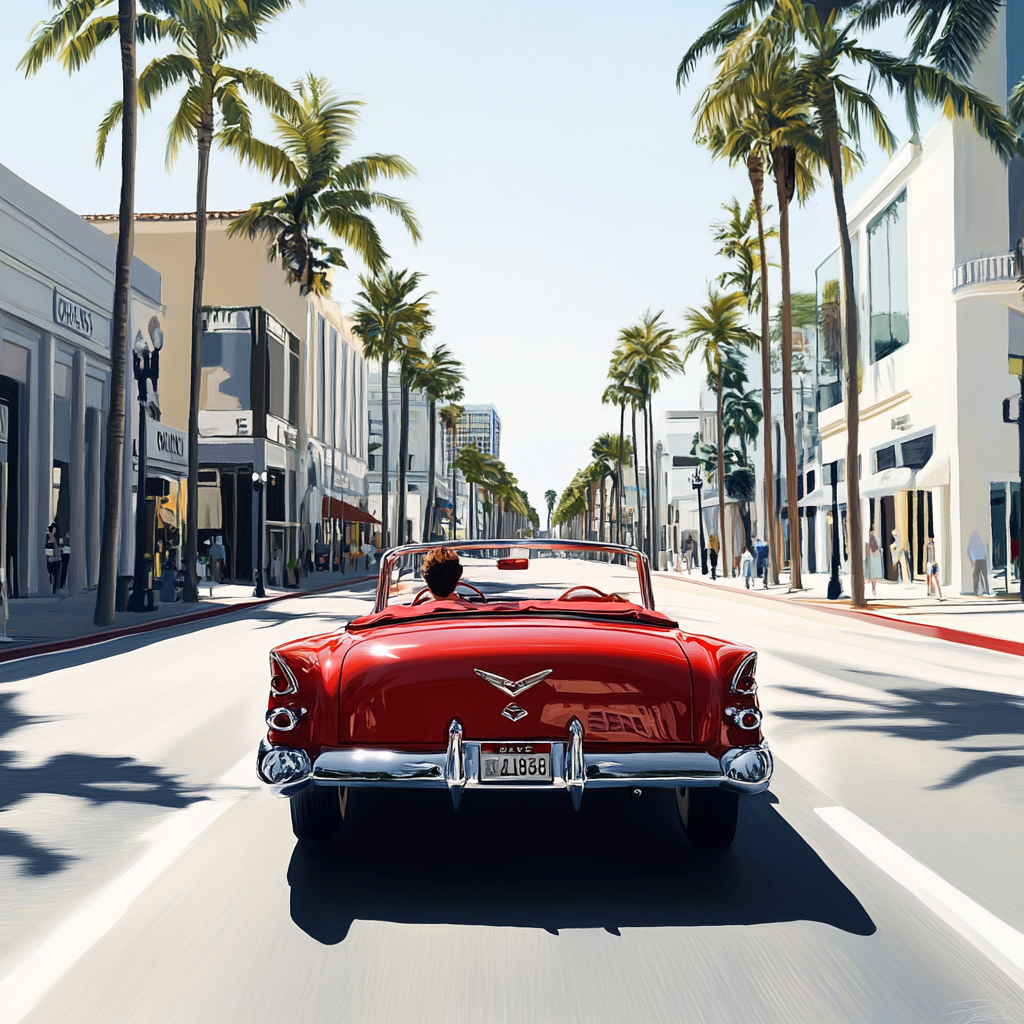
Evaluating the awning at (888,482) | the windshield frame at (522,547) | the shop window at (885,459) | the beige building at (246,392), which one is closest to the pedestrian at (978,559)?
the awning at (888,482)

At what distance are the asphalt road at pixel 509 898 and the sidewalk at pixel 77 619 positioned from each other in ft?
28.7

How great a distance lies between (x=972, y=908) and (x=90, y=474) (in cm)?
3144

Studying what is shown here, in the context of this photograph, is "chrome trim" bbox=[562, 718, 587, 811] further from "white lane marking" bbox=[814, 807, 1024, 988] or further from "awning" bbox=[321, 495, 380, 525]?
"awning" bbox=[321, 495, 380, 525]

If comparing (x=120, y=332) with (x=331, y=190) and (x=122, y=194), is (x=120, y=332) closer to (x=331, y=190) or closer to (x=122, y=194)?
(x=122, y=194)

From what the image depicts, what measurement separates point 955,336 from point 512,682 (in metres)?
31.2

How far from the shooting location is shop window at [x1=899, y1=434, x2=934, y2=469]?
122 ft

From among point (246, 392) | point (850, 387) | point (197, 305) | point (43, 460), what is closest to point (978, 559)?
point (850, 387)

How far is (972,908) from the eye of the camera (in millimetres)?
4871

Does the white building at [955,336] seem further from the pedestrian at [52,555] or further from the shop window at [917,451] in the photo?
the pedestrian at [52,555]

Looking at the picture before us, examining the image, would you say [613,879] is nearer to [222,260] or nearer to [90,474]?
[90,474]

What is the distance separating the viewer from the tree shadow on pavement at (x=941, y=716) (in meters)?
8.47

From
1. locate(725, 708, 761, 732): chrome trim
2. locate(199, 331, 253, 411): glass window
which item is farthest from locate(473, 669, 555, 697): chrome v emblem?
locate(199, 331, 253, 411): glass window

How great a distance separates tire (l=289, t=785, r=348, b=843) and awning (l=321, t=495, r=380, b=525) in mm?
59843

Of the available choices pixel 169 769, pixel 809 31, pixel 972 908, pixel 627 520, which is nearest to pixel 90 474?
pixel 809 31
